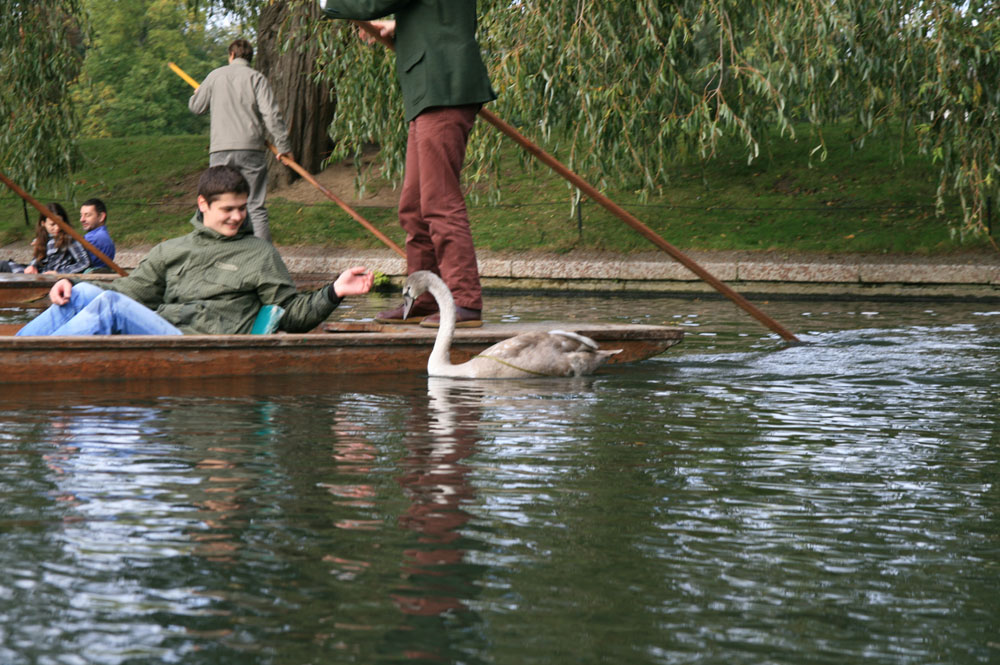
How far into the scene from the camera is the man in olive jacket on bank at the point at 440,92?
7.29m

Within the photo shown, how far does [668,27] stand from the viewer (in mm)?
11078

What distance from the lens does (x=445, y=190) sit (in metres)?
7.45

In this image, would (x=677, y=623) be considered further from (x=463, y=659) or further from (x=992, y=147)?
(x=992, y=147)

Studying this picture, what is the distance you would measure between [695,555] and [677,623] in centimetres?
55

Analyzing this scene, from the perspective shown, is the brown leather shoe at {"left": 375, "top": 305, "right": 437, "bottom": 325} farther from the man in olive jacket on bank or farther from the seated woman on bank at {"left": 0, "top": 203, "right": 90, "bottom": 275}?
the seated woman on bank at {"left": 0, "top": 203, "right": 90, "bottom": 275}

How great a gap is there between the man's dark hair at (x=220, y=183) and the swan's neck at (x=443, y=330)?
1098 mm

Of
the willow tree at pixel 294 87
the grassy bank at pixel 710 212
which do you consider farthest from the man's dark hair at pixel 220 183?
the willow tree at pixel 294 87

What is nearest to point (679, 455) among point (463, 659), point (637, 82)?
point (463, 659)

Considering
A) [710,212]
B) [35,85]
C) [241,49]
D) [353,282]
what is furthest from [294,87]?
[353,282]

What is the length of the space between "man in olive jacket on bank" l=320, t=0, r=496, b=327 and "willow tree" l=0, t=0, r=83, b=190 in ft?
31.5

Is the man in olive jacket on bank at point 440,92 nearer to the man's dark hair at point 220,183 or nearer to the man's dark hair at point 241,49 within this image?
the man's dark hair at point 220,183

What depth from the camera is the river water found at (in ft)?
9.52

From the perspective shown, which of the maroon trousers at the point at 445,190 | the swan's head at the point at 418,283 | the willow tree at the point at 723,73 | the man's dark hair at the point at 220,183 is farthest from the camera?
the willow tree at the point at 723,73

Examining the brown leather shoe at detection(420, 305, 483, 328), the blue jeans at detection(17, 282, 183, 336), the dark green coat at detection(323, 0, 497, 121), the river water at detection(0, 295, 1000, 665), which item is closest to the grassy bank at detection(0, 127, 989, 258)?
the brown leather shoe at detection(420, 305, 483, 328)
